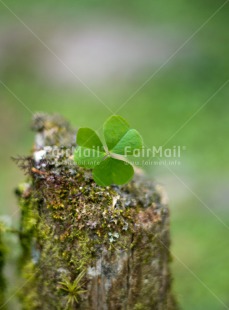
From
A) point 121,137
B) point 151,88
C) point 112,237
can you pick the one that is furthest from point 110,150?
point 151,88

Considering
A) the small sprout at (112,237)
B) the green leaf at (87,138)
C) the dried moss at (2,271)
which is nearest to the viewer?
the small sprout at (112,237)

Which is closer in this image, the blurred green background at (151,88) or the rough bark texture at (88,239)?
the rough bark texture at (88,239)

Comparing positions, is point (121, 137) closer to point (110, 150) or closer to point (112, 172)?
point (110, 150)

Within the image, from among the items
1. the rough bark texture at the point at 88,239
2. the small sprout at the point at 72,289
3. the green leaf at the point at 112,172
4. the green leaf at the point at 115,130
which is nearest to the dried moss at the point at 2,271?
the rough bark texture at the point at 88,239

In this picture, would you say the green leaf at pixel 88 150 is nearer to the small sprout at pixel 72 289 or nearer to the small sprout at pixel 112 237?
the small sprout at pixel 112 237

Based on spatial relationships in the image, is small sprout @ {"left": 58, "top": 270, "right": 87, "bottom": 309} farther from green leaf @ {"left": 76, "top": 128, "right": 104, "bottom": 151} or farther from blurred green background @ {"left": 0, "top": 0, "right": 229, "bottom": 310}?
blurred green background @ {"left": 0, "top": 0, "right": 229, "bottom": 310}

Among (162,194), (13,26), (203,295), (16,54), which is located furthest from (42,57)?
(162,194)

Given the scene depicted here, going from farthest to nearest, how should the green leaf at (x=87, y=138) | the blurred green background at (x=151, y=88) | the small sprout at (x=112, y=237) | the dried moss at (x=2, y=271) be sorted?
1. the blurred green background at (x=151, y=88)
2. the dried moss at (x=2, y=271)
3. the green leaf at (x=87, y=138)
4. the small sprout at (x=112, y=237)
